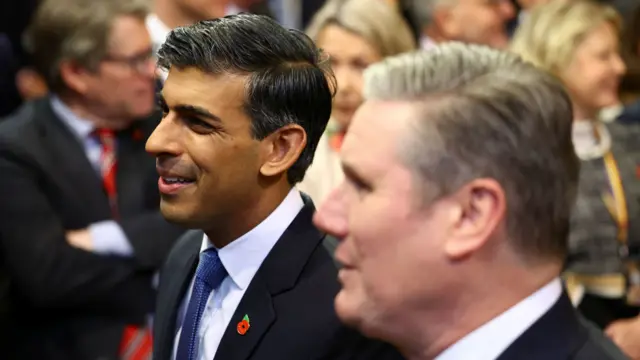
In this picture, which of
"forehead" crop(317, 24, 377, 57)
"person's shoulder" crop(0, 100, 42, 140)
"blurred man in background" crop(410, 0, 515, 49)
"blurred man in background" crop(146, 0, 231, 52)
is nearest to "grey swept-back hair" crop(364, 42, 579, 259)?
"person's shoulder" crop(0, 100, 42, 140)

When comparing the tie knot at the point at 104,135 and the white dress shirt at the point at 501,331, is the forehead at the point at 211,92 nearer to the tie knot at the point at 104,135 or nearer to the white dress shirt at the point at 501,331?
the white dress shirt at the point at 501,331

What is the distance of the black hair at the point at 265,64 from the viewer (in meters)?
1.77

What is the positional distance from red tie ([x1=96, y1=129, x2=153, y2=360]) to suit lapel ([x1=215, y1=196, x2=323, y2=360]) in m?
1.38

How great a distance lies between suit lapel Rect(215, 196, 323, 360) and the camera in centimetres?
176

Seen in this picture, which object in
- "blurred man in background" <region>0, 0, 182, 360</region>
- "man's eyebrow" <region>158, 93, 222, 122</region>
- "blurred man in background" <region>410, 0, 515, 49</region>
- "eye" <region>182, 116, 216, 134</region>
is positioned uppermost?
"man's eyebrow" <region>158, 93, 222, 122</region>

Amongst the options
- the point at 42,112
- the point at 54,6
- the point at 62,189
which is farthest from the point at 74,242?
the point at 54,6

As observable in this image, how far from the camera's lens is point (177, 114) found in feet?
5.86

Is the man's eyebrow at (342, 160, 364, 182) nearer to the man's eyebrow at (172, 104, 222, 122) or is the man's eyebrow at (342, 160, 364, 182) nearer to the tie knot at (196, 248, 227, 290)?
the man's eyebrow at (172, 104, 222, 122)

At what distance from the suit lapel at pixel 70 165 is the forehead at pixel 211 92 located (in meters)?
1.33

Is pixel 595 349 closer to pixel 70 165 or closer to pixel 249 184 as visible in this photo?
pixel 249 184

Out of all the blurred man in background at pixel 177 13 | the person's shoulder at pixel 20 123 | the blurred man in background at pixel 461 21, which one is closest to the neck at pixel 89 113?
the person's shoulder at pixel 20 123

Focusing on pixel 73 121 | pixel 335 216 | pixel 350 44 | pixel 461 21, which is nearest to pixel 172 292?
pixel 335 216

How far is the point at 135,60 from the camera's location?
10.8ft

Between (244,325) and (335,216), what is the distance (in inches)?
A: 17.6
